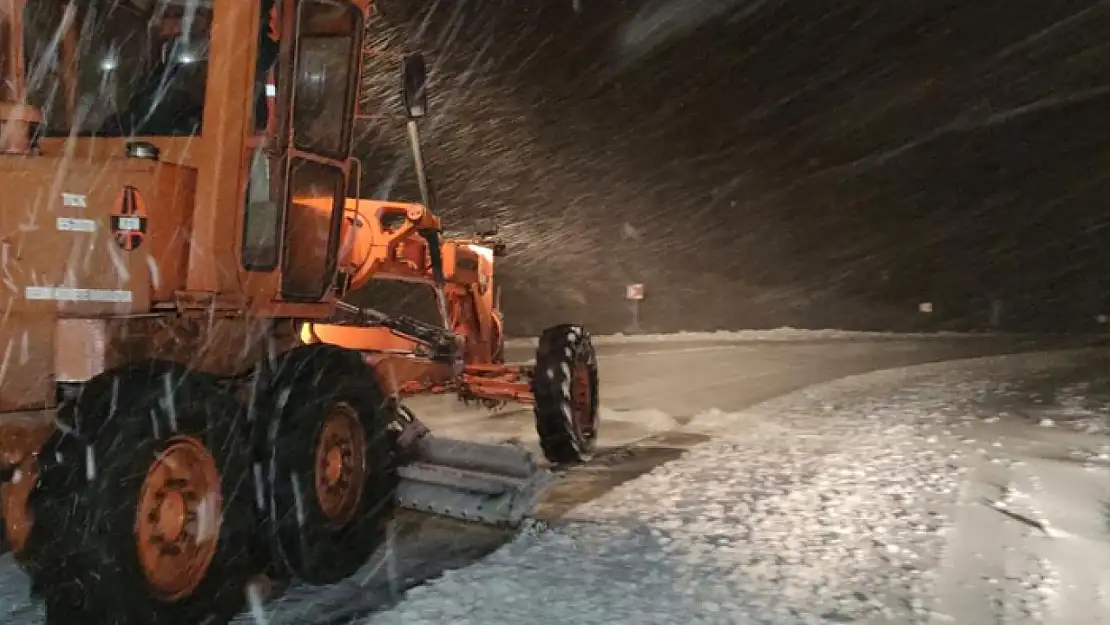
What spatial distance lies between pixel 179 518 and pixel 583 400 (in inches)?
209

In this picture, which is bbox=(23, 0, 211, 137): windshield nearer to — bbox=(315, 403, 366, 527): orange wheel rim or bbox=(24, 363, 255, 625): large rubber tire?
bbox=(24, 363, 255, 625): large rubber tire

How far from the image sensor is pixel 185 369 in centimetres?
527

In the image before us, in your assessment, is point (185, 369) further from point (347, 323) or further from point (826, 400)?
point (826, 400)

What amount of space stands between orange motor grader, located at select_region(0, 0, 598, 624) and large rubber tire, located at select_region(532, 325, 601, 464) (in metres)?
1.87

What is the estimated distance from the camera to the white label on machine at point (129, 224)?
5.23 metres

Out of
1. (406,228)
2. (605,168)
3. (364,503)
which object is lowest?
(364,503)

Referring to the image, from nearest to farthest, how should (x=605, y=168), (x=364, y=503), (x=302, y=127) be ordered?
(x=302, y=127)
(x=364, y=503)
(x=605, y=168)

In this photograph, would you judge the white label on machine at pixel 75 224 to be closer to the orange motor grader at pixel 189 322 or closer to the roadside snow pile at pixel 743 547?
the orange motor grader at pixel 189 322

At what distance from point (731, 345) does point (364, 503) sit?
53.0 ft

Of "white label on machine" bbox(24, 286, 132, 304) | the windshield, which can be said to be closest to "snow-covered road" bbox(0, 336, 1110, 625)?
"white label on machine" bbox(24, 286, 132, 304)

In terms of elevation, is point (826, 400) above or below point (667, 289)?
below

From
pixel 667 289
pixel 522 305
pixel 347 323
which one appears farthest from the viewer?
pixel 667 289

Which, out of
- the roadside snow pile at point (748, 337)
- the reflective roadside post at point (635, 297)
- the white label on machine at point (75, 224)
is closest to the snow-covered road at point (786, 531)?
the white label on machine at point (75, 224)

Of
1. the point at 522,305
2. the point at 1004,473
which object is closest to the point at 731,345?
the point at 522,305
